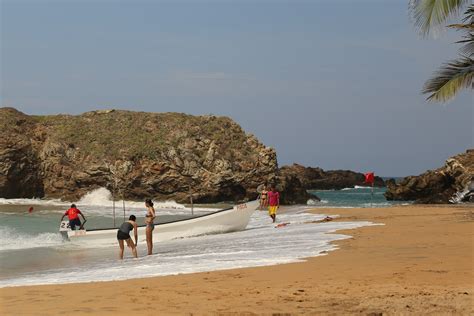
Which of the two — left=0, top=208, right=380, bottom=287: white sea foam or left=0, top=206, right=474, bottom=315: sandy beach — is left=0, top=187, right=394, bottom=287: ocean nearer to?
left=0, top=208, right=380, bottom=287: white sea foam

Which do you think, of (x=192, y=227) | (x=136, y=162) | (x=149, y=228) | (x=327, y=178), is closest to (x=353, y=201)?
(x=136, y=162)

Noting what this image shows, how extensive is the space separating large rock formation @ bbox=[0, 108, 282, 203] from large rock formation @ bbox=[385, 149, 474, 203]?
1151 cm

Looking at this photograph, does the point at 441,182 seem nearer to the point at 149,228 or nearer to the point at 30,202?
the point at 30,202

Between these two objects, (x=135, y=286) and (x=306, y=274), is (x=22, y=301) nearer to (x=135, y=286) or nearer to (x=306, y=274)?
(x=135, y=286)

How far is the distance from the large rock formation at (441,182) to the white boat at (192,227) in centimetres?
2912

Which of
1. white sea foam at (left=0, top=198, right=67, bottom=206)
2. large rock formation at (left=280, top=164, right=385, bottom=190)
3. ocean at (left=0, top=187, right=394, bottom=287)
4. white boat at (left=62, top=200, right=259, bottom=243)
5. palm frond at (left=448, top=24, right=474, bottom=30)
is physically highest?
palm frond at (left=448, top=24, right=474, bottom=30)

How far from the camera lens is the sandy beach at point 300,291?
7.65 meters

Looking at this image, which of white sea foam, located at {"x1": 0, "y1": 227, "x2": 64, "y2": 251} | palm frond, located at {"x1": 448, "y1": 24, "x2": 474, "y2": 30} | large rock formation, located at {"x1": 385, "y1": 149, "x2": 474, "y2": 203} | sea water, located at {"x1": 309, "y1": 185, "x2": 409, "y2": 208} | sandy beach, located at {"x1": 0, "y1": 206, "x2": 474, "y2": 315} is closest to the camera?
sandy beach, located at {"x1": 0, "y1": 206, "x2": 474, "y2": 315}

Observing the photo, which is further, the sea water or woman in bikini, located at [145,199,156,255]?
the sea water

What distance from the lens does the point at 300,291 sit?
28.8 ft

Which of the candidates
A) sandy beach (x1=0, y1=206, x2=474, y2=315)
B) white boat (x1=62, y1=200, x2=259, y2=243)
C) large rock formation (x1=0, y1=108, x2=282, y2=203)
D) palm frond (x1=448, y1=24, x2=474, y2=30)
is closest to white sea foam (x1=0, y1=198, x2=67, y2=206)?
large rock formation (x1=0, y1=108, x2=282, y2=203)

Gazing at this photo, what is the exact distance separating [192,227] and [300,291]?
13380 mm

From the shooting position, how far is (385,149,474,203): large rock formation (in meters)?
48.6

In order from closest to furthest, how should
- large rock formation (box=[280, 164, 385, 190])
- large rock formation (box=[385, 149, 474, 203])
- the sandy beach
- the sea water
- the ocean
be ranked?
1. the sandy beach
2. the ocean
3. large rock formation (box=[385, 149, 474, 203])
4. the sea water
5. large rock formation (box=[280, 164, 385, 190])
